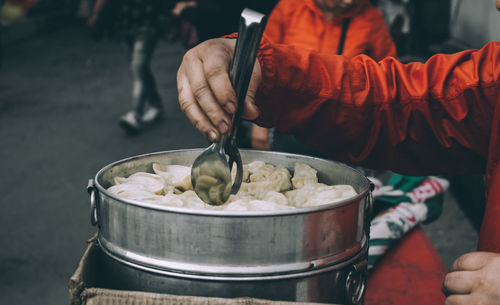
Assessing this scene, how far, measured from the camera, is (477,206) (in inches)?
155

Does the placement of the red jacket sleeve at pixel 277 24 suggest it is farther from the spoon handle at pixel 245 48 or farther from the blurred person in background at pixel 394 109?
the spoon handle at pixel 245 48

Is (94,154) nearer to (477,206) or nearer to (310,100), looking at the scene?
(477,206)

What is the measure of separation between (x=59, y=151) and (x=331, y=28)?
370cm

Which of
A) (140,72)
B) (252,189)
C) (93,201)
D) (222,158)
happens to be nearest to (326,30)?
(252,189)

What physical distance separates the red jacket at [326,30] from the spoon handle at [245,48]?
6.90ft

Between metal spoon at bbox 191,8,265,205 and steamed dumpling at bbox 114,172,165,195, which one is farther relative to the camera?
steamed dumpling at bbox 114,172,165,195

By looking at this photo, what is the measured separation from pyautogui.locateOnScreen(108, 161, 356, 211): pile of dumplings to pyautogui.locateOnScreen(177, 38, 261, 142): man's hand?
179 mm

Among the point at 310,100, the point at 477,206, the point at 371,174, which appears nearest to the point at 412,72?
the point at 310,100

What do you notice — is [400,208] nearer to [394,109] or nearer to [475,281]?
[394,109]

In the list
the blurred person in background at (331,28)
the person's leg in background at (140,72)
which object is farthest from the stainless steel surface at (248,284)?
the person's leg in background at (140,72)

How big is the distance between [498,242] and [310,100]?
58 cm

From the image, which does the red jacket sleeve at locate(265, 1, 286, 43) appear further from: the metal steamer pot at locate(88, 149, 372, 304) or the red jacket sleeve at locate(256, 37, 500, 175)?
the metal steamer pot at locate(88, 149, 372, 304)

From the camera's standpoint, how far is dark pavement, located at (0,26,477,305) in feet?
11.3

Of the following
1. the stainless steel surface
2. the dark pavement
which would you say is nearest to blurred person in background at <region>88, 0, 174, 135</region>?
the dark pavement
